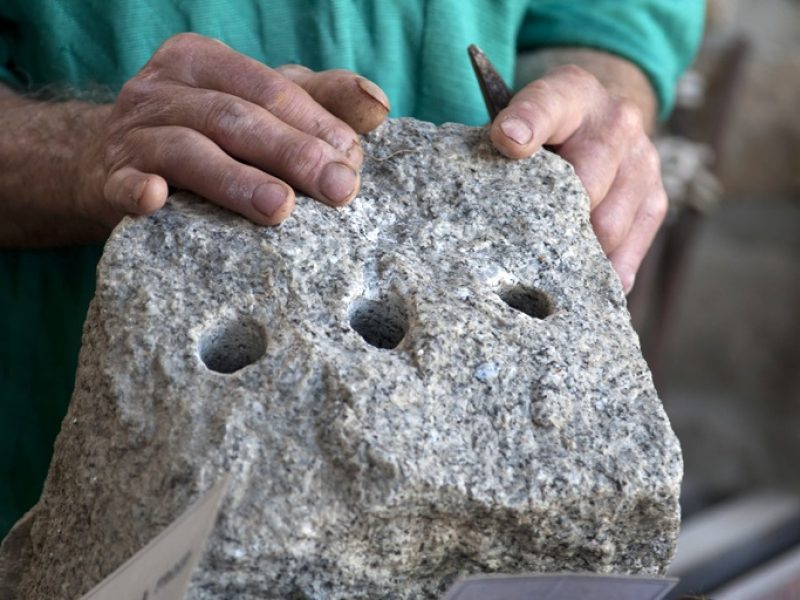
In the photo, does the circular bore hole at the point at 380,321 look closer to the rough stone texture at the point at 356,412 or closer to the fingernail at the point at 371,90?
the rough stone texture at the point at 356,412

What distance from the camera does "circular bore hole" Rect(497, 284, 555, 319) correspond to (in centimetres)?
95

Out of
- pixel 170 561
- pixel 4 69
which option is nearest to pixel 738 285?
pixel 4 69

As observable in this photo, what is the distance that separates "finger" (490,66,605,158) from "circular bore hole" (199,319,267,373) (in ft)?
1.02

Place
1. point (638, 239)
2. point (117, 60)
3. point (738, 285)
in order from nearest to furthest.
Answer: point (117, 60) → point (638, 239) → point (738, 285)

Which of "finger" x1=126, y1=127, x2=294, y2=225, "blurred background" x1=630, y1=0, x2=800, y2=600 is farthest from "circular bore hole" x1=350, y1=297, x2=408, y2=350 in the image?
"blurred background" x1=630, y1=0, x2=800, y2=600

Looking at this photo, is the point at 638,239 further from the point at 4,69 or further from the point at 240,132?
the point at 4,69

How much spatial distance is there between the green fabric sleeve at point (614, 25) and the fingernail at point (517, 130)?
54cm

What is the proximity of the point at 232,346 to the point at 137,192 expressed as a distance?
0.16 metres

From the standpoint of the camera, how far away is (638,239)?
1.34 m

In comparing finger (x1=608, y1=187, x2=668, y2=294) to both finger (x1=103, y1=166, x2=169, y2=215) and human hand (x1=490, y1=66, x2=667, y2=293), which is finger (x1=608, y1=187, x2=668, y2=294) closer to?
human hand (x1=490, y1=66, x2=667, y2=293)

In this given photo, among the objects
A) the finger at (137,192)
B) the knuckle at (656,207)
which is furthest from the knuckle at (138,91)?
the knuckle at (656,207)

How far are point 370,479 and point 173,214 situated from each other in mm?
308

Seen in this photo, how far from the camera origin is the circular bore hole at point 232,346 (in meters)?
0.88

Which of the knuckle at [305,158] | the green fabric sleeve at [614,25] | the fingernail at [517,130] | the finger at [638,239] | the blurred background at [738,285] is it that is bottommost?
the blurred background at [738,285]
